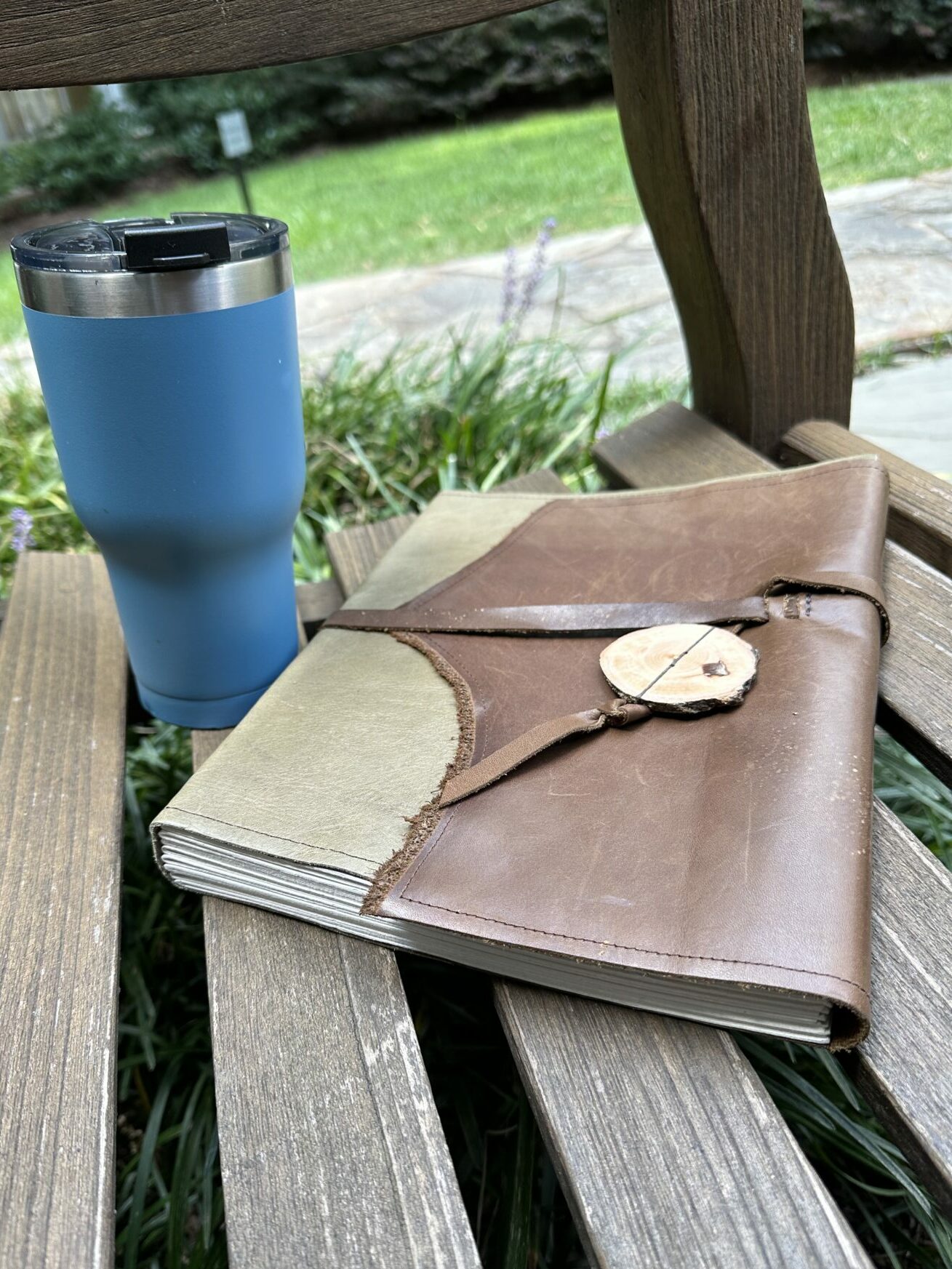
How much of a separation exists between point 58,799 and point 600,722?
45 centimetres

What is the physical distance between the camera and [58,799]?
0.85 meters

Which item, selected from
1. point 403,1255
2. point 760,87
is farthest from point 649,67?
point 403,1255

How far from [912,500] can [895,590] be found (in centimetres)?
18

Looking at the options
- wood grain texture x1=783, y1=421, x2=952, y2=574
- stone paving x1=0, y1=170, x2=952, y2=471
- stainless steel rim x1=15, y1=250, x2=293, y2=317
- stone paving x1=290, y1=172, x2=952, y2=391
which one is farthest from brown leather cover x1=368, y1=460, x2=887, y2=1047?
stone paving x1=290, y1=172, x2=952, y2=391

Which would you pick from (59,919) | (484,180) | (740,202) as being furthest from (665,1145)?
(484,180)

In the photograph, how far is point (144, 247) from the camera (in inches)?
28.9

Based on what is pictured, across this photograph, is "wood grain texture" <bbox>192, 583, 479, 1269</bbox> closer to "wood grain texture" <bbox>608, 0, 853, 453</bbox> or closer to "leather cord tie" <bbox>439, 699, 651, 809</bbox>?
"leather cord tie" <bbox>439, 699, 651, 809</bbox>

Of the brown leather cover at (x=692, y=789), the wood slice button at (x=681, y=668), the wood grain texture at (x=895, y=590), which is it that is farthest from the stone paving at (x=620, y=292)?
the wood slice button at (x=681, y=668)

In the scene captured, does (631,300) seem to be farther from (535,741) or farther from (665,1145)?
(665,1145)

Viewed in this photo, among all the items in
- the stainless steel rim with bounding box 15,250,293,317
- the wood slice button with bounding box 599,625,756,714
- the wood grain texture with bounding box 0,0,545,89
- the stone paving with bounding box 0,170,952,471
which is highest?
the wood grain texture with bounding box 0,0,545,89

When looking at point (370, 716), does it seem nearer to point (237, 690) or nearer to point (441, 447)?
point (237, 690)

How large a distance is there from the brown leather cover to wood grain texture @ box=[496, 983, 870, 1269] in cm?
6

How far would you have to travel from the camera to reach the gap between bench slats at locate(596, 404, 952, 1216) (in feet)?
1.82

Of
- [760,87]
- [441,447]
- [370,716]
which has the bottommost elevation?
[441,447]
